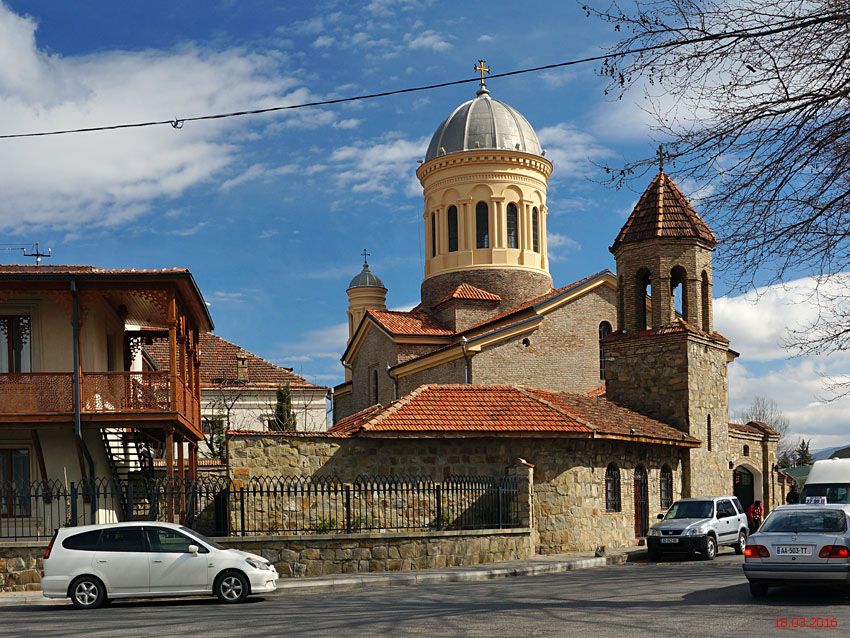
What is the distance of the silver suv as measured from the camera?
74.8ft

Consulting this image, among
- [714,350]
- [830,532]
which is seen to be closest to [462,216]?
[714,350]

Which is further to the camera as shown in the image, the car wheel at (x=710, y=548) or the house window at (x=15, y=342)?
the car wheel at (x=710, y=548)

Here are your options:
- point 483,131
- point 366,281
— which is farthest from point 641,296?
point 366,281

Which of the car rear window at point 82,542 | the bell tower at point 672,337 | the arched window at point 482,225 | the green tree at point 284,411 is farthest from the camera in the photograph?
the green tree at point 284,411

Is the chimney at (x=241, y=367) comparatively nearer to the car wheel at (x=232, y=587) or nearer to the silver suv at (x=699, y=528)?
the silver suv at (x=699, y=528)

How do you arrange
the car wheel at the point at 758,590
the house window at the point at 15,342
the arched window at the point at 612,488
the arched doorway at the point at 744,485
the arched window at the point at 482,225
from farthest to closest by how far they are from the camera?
the arched window at the point at 482,225 < the arched doorway at the point at 744,485 < the arched window at the point at 612,488 < the house window at the point at 15,342 < the car wheel at the point at 758,590

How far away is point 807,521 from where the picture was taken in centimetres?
1454

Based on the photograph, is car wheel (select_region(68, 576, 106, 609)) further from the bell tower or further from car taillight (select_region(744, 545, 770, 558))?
the bell tower

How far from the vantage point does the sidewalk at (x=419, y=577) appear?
56.1ft

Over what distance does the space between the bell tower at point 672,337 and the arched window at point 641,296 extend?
0.03 meters

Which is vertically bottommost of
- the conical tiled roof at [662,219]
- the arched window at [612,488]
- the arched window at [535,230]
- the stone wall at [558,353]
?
the arched window at [612,488]

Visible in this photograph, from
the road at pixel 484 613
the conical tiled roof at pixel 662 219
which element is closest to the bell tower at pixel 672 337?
the conical tiled roof at pixel 662 219

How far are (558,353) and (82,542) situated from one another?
2205cm

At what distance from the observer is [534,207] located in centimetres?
4238
